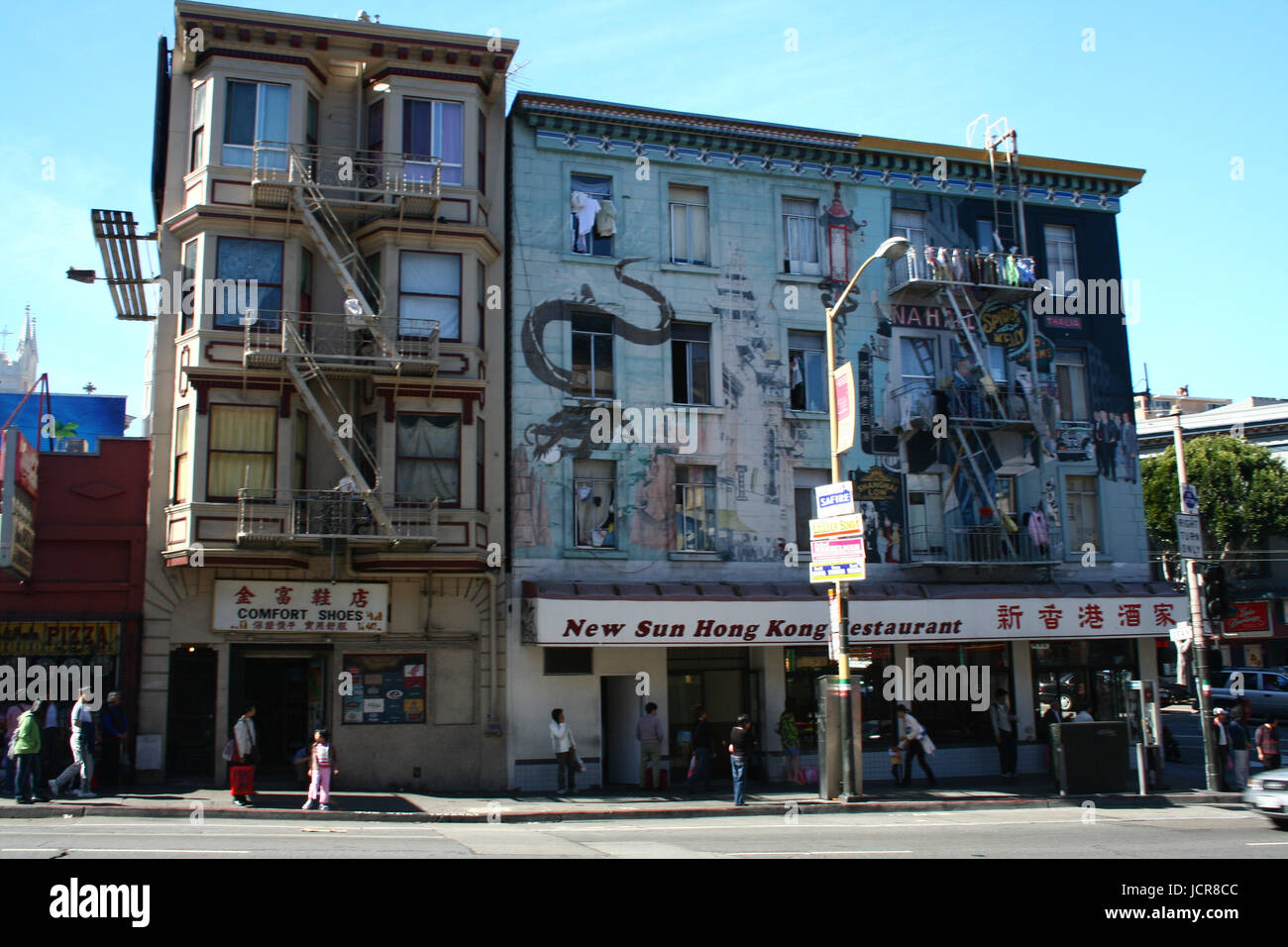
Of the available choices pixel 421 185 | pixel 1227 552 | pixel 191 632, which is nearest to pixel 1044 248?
pixel 421 185

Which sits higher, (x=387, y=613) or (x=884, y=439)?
(x=884, y=439)

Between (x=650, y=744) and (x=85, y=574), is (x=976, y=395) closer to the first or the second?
(x=650, y=744)

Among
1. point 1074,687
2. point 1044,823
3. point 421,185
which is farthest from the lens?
point 1074,687

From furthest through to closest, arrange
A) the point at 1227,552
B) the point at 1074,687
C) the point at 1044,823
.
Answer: the point at 1227,552
the point at 1074,687
the point at 1044,823

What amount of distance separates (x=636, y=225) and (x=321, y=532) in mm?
10592

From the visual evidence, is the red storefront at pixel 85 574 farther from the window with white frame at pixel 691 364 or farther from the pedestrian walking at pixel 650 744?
the window with white frame at pixel 691 364

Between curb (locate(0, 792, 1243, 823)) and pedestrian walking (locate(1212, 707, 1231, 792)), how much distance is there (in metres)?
0.44

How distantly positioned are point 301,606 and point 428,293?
23.8 feet

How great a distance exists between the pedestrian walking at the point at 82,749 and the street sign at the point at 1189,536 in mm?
22201

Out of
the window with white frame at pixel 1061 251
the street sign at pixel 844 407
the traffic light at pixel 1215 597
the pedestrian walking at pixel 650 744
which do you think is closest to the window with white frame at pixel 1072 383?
the window with white frame at pixel 1061 251

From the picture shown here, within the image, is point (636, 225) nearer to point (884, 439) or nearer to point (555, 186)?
point (555, 186)

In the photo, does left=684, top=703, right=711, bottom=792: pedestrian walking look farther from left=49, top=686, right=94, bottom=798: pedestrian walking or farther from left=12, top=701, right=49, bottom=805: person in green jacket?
left=12, top=701, right=49, bottom=805: person in green jacket

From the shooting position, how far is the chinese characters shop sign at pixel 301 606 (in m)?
21.9

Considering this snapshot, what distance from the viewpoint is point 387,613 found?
22844 millimetres
